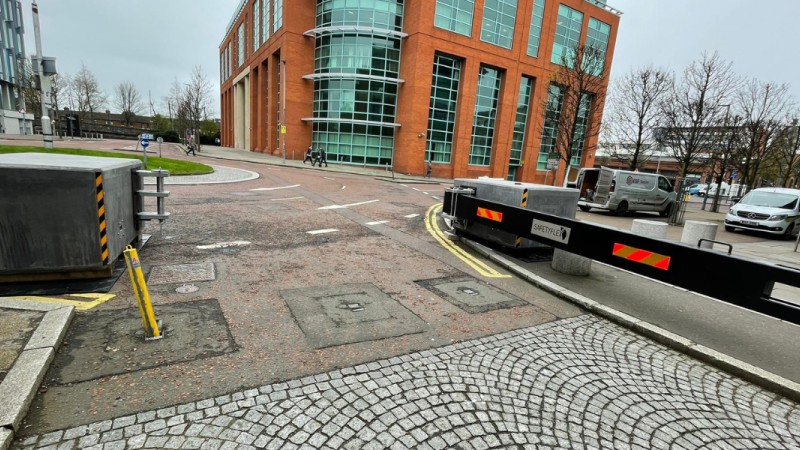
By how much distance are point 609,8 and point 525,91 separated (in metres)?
16.6

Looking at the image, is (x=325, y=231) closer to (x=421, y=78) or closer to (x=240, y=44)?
(x=421, y=78)

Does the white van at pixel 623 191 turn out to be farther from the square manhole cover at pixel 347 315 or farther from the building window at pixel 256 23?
the building window at pixel 256 23

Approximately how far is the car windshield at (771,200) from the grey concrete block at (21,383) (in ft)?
68.3

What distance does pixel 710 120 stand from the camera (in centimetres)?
2039

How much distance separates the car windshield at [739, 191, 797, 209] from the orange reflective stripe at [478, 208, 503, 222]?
47.2ft

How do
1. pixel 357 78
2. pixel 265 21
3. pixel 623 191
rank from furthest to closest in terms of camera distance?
pixel 265 21 → pixel 357 78 → pixel 623 191

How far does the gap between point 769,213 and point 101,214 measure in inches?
777

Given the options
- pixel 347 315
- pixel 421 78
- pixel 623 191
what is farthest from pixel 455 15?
pixel 347 315

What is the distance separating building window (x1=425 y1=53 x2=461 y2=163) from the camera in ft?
117

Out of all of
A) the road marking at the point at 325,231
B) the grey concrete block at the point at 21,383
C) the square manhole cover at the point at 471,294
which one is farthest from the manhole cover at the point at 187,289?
the road marking at the point at 325,231

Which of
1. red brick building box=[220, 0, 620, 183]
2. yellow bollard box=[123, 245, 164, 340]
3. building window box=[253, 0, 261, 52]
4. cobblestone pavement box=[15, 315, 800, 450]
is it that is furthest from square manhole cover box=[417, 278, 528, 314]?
building window box=[253, 0, 261, 52]

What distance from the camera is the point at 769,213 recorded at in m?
14.4

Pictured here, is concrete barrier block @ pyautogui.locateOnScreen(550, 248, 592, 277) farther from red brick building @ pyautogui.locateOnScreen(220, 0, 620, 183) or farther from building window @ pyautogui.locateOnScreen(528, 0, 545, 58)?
building window @ pyautogui.locateOnScreen(528, 0, 545, 58)

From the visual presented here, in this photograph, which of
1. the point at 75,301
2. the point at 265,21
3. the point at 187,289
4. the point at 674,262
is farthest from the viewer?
the point at 265,21
